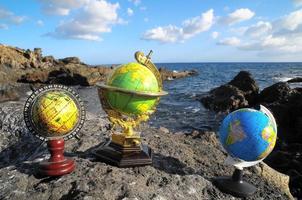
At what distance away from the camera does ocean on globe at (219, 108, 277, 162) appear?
13.5 feet

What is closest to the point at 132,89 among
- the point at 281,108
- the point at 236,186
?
the point at 236,186

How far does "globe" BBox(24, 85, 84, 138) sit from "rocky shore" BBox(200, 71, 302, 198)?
590cm

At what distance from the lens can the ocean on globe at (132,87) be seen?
4457 millimetres

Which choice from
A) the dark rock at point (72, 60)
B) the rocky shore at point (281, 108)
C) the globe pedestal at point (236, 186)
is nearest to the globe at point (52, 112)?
the globe pedestal at point (236, 186)

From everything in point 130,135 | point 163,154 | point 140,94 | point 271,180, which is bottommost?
point 271,180

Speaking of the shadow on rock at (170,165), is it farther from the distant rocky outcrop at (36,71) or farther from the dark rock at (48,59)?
the dark rock at (48,59)

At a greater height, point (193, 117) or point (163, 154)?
point (163, 154)

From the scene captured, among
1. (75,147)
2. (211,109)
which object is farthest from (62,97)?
(211,109)

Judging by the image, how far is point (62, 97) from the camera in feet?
13.9

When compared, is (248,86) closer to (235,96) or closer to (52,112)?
(235,96)

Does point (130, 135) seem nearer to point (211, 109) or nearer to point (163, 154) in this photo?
point (163, 154)

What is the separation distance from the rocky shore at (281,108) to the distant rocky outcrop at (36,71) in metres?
16.0

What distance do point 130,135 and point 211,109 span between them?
1847 centimetres

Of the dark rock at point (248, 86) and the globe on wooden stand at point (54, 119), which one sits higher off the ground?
the globe on wooden stand at point (54, 119)
